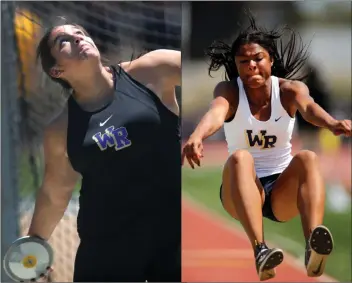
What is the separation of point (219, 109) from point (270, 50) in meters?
0.48

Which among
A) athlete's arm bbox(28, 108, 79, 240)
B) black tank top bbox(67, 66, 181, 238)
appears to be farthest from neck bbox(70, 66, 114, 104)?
athlete's arm bbox(28, 108, 79, 240)

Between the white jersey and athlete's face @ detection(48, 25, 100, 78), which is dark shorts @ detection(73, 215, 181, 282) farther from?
athlete's face @ detection(48, 25, 100, 78)

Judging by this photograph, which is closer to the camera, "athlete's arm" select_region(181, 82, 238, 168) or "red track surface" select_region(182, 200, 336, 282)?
"athlete's arm" select_region(181, 82, 238, 168)

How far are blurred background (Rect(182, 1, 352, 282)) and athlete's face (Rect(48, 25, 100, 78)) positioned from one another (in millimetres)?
585

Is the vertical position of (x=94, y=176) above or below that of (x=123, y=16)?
below

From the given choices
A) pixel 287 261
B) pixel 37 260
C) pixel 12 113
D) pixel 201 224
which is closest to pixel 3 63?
pixel 12 113

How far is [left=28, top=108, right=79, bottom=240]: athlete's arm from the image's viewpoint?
190 inches

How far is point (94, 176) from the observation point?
482 centimetres

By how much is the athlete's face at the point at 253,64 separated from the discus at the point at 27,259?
161 cm

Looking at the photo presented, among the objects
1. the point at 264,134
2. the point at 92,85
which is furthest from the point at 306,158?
the point at 92,85

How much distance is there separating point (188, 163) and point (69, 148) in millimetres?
736

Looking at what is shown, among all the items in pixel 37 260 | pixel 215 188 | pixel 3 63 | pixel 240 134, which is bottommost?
pixel 37 260

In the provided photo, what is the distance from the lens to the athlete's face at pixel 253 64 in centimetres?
476

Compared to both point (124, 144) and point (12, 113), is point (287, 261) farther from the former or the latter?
point (12, 113)
